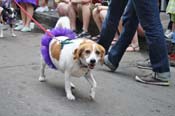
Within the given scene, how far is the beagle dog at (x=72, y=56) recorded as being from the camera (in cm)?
446

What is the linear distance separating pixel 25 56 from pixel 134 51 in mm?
1717

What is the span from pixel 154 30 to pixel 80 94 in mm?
1116

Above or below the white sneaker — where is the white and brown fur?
above

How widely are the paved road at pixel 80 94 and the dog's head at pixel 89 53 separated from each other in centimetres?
46

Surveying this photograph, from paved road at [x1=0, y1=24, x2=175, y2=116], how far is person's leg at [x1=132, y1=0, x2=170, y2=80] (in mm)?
305

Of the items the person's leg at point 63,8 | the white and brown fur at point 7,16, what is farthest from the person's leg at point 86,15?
the white and brown fur at point 7,16

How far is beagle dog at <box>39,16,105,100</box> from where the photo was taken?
4.46 meters

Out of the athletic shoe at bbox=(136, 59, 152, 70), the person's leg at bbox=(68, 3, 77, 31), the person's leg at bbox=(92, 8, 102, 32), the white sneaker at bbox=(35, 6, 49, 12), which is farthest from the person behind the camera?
the white sneaker at bbox=(35, 6, 49, 12)

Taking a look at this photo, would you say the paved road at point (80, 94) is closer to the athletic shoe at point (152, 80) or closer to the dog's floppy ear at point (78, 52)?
the athletic shoe at point (152, 80)

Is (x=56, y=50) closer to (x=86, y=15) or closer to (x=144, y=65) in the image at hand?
(x=144, y=65)

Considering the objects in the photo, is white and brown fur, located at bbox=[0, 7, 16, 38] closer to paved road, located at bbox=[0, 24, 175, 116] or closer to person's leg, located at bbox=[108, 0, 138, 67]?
paved road, located at bbox=[0, 24, 175, 116]

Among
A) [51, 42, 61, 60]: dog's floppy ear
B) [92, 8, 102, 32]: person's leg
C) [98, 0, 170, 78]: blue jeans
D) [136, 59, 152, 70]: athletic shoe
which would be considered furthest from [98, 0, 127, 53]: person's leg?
[92, 8, 102, 32]: person's leg

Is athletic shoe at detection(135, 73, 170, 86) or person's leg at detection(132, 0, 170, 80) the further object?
athletic shoe at detection(135, 73, 170, 86)

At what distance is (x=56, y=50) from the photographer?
486 cm
